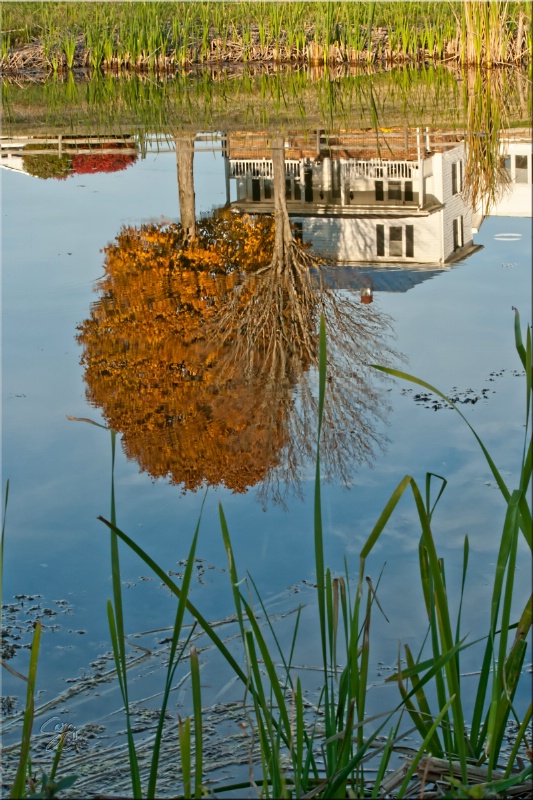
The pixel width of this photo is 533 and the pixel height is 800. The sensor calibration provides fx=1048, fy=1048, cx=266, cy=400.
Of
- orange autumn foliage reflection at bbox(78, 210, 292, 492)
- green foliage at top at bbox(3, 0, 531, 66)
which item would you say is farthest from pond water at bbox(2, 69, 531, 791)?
green foliage at top at bbox(3, 0, 531, 66)

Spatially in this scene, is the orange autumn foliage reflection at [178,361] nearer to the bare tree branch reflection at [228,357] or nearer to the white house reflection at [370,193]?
the bare tree branch reflection at [228,357]

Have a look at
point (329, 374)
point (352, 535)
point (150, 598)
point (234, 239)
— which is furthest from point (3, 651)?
point (234, 239)

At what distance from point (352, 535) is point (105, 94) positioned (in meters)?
15.5

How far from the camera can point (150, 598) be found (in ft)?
13.8

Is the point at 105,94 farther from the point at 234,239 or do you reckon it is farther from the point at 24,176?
the point at 234,239

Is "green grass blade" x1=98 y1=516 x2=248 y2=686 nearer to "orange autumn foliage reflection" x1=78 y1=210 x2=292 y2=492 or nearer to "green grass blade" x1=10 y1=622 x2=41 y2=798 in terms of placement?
"green grass blade" x1=10 y1=622 x2=41 y2=798

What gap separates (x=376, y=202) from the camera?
1501cm

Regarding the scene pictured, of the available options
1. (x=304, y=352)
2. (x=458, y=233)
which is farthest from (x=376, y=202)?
(x=304, y=352)

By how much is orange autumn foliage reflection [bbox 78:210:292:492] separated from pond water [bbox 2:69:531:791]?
3 centimetres

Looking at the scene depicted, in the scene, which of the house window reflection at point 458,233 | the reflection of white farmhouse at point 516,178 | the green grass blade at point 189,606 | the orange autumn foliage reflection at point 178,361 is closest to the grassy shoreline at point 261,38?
the reflection of white farmhouse at point 516,178

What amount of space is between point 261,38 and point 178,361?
49.8ft

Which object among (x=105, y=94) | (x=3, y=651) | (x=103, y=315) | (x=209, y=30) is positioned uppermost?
(x=209, y=30)

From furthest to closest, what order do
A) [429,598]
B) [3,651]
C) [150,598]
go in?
[150,598]
[3,651]
[429,598]

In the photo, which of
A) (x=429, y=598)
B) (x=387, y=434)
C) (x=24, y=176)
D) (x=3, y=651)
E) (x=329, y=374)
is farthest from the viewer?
(x=24, y=176)
